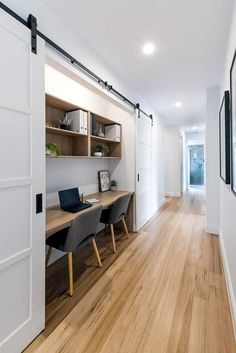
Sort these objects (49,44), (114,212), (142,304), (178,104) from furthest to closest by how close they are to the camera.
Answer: (178,104) < (114,212) < (142,304) < (49,44)

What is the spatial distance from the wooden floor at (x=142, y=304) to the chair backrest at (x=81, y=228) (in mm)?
492

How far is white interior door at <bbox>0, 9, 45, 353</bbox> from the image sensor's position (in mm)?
1221

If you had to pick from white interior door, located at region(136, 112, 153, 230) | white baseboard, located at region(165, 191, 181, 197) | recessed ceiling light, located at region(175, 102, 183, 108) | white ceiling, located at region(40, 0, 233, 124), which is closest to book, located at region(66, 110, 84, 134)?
white ceiling, located at region(40, 0, 233, 124)

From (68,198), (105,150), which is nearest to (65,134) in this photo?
(68,198)

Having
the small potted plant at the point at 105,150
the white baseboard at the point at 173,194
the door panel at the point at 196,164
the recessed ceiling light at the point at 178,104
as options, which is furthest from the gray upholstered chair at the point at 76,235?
the door panel at the point at 196,164

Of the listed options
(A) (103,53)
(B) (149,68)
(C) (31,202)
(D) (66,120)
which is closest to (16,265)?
(C) (31,202)

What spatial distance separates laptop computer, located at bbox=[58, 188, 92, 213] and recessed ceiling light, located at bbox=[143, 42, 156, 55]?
1884 millimetres

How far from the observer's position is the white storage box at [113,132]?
3.56 metres

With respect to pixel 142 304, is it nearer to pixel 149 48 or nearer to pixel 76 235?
pixel 76 235

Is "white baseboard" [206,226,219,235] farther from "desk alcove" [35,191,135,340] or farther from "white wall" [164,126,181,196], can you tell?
"white wall" [164,126,181,196]

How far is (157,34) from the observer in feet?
6.74

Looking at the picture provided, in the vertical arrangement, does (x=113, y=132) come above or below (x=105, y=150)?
above

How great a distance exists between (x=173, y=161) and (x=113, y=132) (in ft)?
14.9

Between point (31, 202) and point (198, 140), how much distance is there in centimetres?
979
